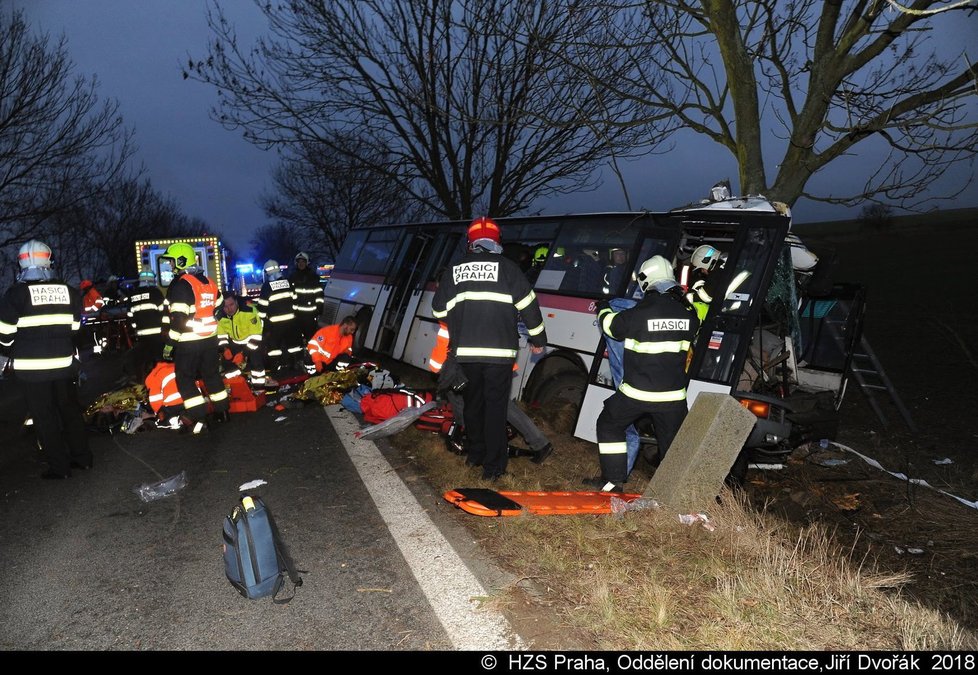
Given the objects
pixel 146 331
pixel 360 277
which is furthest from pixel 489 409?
pixel 360 277

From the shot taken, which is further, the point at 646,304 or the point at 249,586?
the point at 646,304

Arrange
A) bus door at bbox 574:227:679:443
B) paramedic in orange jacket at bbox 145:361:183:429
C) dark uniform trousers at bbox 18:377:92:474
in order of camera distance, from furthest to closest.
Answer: paramedic in orange jacket at bbox 145:361:183:429, bus door at bbox 574:227:679:443, dark uniform trousers at bbox 18:377:92:474

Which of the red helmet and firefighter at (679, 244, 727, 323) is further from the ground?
the red helmet

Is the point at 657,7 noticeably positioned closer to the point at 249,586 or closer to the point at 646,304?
the point at 646,304

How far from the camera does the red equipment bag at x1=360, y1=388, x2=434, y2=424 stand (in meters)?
6.99

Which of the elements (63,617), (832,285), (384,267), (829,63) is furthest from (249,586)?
(384,267)

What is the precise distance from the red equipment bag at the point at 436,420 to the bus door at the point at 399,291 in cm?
413

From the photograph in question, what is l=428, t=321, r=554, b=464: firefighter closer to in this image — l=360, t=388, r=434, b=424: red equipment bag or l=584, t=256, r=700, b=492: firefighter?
l=584, t=256, r=700, b=492: firefighter

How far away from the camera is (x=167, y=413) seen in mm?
7027

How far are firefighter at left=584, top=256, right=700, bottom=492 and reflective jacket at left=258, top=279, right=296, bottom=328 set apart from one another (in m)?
6.77

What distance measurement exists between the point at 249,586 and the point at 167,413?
4.41 meters

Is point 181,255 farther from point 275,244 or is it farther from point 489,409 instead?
point 275,244

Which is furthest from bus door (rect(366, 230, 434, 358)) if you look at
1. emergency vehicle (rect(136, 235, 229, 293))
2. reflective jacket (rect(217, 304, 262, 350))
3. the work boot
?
emergency vehicle (rect(136, 235, 229, 293))

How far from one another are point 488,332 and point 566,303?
2046mm
